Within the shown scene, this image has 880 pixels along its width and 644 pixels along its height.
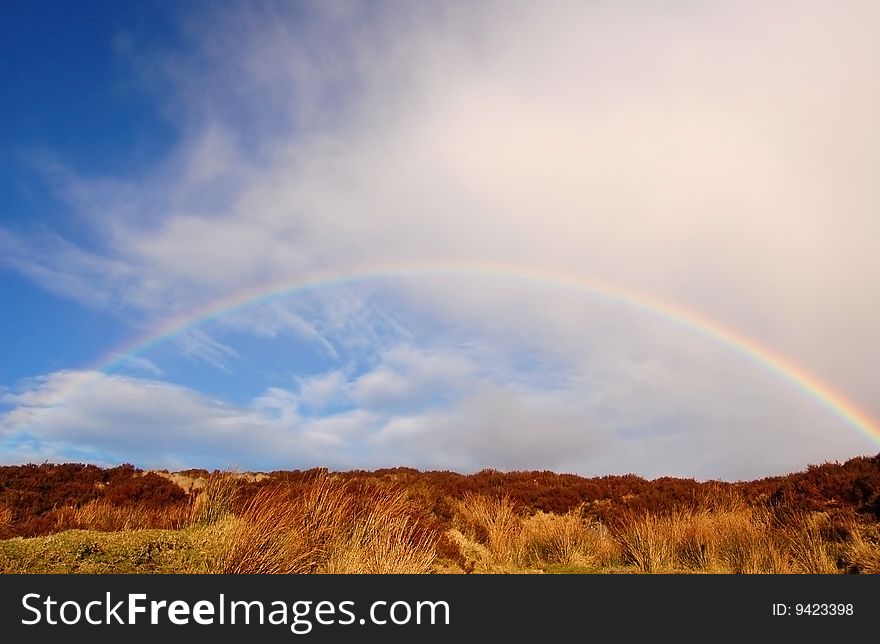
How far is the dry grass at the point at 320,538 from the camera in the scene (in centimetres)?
953

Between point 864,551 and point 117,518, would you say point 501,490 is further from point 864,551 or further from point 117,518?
point 117,518

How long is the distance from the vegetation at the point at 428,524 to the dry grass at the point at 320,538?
0.11 ft

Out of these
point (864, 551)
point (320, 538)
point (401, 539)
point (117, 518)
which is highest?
point (117, 518)

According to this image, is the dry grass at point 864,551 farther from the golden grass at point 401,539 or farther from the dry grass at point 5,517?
the dry grass at point 5,517

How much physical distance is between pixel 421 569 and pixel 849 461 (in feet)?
51.6

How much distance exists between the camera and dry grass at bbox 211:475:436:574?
9531mm

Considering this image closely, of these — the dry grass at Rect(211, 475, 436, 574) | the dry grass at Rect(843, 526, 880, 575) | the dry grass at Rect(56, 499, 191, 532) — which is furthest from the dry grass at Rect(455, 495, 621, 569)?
the dry grass at Rect(56, 499, 191, 532)

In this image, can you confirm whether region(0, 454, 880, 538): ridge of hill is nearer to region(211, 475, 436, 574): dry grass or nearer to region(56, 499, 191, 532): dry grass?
region(56, 499, 191, 532): dry grass

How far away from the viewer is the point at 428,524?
50.6ft

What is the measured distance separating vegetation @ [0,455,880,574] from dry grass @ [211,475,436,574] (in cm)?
3

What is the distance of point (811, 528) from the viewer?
15258mm

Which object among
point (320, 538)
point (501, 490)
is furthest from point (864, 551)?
point (501, 490)

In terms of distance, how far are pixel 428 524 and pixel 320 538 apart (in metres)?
4.54

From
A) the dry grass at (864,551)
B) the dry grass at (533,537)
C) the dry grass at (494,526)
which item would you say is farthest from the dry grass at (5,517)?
the dry grass at (864,551)
